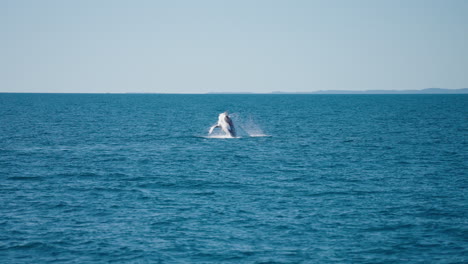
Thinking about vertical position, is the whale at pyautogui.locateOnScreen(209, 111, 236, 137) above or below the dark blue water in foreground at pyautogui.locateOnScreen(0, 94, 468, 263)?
above

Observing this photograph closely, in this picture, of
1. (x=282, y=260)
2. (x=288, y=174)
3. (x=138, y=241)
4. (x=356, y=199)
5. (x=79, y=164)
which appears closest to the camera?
(x=282, y=260)

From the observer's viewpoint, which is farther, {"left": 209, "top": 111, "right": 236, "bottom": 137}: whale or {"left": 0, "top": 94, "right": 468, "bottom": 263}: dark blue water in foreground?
{"left": 209, "top": 111, "right": 236, "bottom": 137}: whale

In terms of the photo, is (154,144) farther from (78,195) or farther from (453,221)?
(453,221)

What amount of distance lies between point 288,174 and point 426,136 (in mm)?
33938

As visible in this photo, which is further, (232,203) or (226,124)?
(226,124)

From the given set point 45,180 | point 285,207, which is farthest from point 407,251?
point 45,180

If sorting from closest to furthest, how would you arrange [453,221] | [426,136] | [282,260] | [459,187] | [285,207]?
[282,260]
[453,221]
[285,207]
[459,187]
[426,136]

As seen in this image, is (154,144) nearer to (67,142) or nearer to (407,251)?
(67,142)

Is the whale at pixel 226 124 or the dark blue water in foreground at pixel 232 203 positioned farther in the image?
the whale at pixel 226 124

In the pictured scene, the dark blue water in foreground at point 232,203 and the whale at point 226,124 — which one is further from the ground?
the whale at point 226,124

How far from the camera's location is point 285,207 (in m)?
27.7

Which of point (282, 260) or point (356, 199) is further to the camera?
point (356, 199)

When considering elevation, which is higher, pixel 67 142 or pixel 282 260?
pixel 67 142

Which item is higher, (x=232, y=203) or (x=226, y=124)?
(x=226, y=124)
